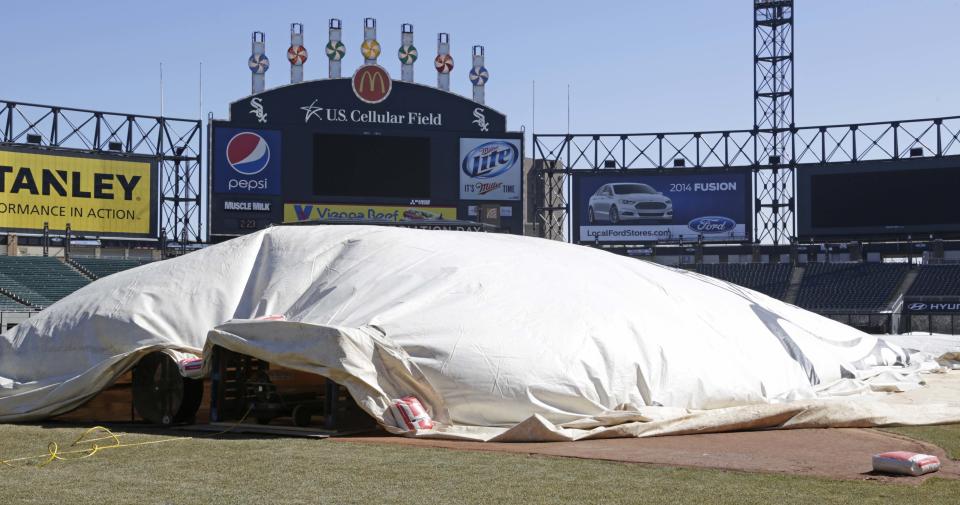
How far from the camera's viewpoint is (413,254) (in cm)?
1383

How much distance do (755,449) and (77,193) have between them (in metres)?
36.9

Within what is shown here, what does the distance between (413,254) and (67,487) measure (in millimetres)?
6280

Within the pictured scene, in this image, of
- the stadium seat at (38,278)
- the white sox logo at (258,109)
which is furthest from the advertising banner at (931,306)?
the stadium seat at (38,278)

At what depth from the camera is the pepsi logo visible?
132 feet

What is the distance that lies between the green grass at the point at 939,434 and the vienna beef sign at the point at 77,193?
36040mm

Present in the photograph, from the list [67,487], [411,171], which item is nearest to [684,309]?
[67,487]

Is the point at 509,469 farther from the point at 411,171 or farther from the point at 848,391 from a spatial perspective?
the point at 411,171

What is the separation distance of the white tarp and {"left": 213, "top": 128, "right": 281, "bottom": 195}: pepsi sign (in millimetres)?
25708

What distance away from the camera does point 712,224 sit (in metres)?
48.3

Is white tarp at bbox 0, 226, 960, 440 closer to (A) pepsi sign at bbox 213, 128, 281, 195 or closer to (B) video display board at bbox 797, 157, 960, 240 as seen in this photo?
(A) pepsi sign at bbox 213, 128, 281, 195

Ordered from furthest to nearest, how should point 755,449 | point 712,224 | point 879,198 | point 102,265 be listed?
point 712,224 < point 879,198 < point 102,265 < point 755,449

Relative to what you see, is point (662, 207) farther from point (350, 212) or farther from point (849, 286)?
point (350, 212)

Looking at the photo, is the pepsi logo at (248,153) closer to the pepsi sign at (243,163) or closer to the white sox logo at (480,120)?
the pepsi sign at (243,163)

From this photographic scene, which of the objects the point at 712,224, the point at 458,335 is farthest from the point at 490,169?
the point at 458,335
